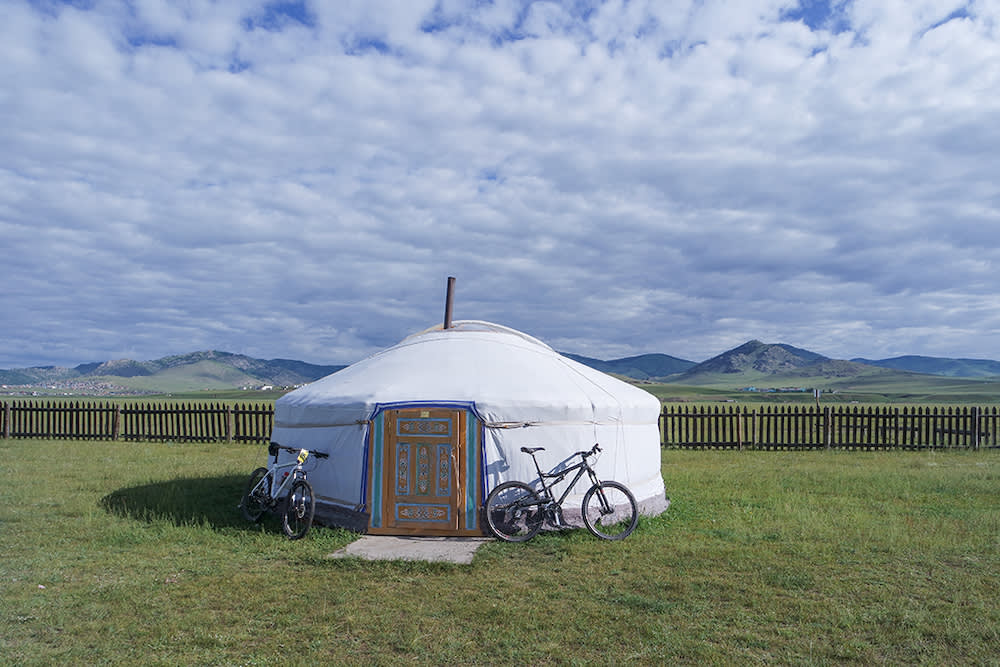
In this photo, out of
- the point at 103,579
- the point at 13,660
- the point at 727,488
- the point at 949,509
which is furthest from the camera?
the point at 727,488

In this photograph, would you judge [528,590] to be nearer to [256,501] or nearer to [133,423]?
[256,501]

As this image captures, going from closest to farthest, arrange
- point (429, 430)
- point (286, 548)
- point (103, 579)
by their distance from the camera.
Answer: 1. point (103, 579)
2. point (286, 548)
3. point (429, 430)

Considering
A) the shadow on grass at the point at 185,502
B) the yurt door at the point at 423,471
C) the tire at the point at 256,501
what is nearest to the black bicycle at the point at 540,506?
the yurt door at the point at 423,471

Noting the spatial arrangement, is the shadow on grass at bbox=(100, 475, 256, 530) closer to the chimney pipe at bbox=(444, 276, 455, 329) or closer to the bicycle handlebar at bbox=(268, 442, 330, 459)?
the bicycle handlebar at bbox=(268, 442, 330, 459)

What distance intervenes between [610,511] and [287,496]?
3758 mm

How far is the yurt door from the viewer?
777cm

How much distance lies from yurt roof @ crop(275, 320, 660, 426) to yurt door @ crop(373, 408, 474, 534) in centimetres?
24

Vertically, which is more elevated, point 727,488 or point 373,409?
point 373,409

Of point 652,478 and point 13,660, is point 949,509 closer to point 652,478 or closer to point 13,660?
point 652,478

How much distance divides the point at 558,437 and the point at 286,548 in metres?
3.24

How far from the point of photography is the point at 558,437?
8.05m

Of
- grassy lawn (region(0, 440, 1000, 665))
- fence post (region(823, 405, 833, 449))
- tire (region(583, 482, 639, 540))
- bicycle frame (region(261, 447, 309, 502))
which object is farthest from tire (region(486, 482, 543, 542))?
fence post (region(823, 405, 833, 449))

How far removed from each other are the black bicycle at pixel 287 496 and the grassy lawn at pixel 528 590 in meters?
0.22

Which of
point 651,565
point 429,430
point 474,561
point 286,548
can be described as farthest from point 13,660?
point 651,565
